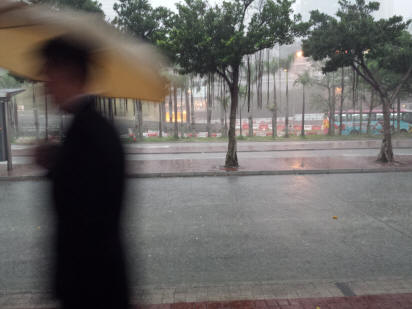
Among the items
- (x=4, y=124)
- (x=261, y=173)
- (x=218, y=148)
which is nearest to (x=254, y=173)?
(x=261, y=173)

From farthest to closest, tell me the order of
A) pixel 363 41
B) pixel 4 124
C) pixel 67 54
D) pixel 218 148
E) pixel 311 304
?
pixel 218 148
pixel 363 41
pixel 4 124
pixel 311 304
pixel 67 54

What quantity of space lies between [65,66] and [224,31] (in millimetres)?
10164

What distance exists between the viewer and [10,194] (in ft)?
27.7

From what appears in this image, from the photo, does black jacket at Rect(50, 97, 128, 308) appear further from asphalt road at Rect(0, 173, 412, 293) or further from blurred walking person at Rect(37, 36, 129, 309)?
asphalt road at Rect(0, 173, 412, 293)

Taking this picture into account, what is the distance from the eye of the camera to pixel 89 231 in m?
5.53

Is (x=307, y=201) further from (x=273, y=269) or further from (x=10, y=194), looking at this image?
(x=10, y=194)

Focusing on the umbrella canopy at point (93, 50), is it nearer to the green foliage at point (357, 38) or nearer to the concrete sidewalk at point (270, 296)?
the concrete sidewalk at point (270, 296)

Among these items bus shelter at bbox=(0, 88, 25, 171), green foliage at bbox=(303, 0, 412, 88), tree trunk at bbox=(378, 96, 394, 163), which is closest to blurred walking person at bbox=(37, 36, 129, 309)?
bus shelter at bbox=(0, 88, 25, 171)

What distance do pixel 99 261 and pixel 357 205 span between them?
213 inches

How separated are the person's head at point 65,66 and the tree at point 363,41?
39.3ft

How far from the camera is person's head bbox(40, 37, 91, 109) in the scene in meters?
1.54

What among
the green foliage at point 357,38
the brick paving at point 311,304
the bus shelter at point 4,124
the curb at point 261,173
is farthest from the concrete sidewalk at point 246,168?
the brick paving at point 311,304

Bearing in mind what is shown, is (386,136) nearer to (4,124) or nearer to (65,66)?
(65,66)

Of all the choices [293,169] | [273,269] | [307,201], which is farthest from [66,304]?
[293,169]
